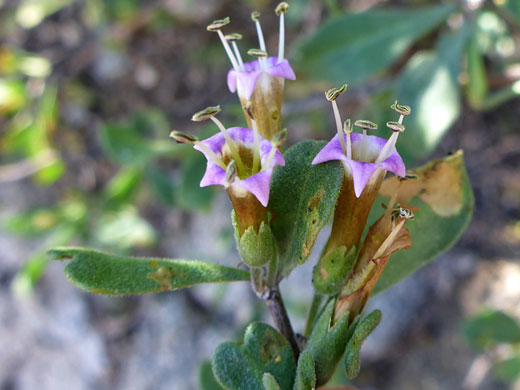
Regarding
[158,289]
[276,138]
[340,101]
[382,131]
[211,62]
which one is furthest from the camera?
[211,62]

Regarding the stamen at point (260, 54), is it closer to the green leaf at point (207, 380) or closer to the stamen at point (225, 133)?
the stamen at point (225, 133)

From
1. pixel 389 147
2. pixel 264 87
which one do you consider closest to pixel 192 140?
pixel 264 87

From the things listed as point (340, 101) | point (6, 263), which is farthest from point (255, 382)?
point (6, 263)

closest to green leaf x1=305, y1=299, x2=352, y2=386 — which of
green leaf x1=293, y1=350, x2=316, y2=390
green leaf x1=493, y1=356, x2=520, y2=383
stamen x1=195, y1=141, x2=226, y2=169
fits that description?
green leaf x1=293, y1=350, x2=316, y2=390

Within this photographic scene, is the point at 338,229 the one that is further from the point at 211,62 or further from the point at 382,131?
the point at 211,62

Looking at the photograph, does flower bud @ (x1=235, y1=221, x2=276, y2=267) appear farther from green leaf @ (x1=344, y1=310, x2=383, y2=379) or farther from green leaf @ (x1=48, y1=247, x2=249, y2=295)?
green leaf @ (x1=344, y1=310, x2=383, y2=379)
